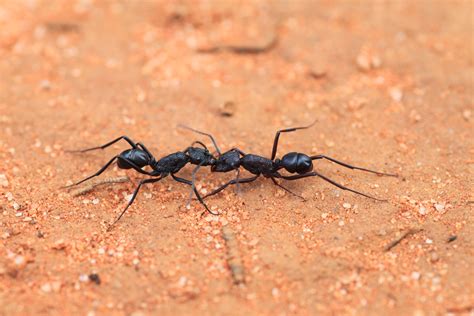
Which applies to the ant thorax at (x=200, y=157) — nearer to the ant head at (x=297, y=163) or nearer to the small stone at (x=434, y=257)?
the ant head at (x=297, y=163)

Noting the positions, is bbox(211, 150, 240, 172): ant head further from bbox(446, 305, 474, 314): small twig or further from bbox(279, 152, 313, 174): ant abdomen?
bbox(446, 305, 474, 314): small twig

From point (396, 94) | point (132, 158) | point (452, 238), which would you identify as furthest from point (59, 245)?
point (396, 94)

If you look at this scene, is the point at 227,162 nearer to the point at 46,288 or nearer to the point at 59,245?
the point at 59,245

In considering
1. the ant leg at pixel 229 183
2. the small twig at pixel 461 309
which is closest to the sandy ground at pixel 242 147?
the small twig at pixel 461 309

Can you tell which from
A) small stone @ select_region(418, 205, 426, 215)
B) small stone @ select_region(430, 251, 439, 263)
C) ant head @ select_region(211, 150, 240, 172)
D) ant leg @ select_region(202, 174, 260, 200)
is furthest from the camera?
ant head @ select_region(211, 150, 240, 172)

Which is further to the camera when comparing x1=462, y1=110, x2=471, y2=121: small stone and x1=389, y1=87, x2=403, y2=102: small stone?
x1=389, y1=87, x2=403, y2=102: small stone

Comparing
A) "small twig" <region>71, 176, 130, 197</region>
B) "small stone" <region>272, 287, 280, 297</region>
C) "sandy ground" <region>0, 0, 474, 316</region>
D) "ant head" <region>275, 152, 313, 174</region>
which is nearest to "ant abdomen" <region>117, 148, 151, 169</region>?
"small twig" <region>71, 176, 130, 197</region>
